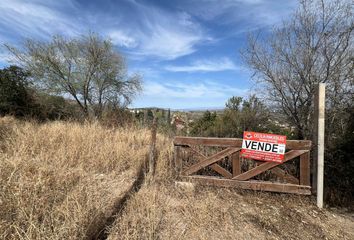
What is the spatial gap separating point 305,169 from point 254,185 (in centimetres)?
97

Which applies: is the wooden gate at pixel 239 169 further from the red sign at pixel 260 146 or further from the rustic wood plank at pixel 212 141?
the red sign at pixel 260 146

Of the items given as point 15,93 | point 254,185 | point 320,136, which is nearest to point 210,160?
point 254,185

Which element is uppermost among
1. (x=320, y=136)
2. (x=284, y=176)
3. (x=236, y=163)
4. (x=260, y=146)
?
(x=320, y=136)

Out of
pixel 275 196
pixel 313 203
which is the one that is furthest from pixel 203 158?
pixel 313 203

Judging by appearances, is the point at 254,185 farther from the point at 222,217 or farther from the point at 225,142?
the point at 222,217

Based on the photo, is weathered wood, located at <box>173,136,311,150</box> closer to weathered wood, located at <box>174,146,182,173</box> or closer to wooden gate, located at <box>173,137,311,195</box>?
wooden gate, located at <box>173,137,311,195</box>

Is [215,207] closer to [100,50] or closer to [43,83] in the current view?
[100,50]

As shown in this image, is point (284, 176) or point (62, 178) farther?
point (284, 176)

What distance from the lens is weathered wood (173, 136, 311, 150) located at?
399 centimetres

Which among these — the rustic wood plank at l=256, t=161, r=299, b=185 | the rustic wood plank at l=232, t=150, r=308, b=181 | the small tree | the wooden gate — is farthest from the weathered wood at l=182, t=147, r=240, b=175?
the small tree

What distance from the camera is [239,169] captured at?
425 cm

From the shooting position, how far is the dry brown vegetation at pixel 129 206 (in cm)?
243

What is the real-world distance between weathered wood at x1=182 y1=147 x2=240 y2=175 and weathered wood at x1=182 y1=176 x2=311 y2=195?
0.15 meters

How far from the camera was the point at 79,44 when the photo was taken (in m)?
13.9
